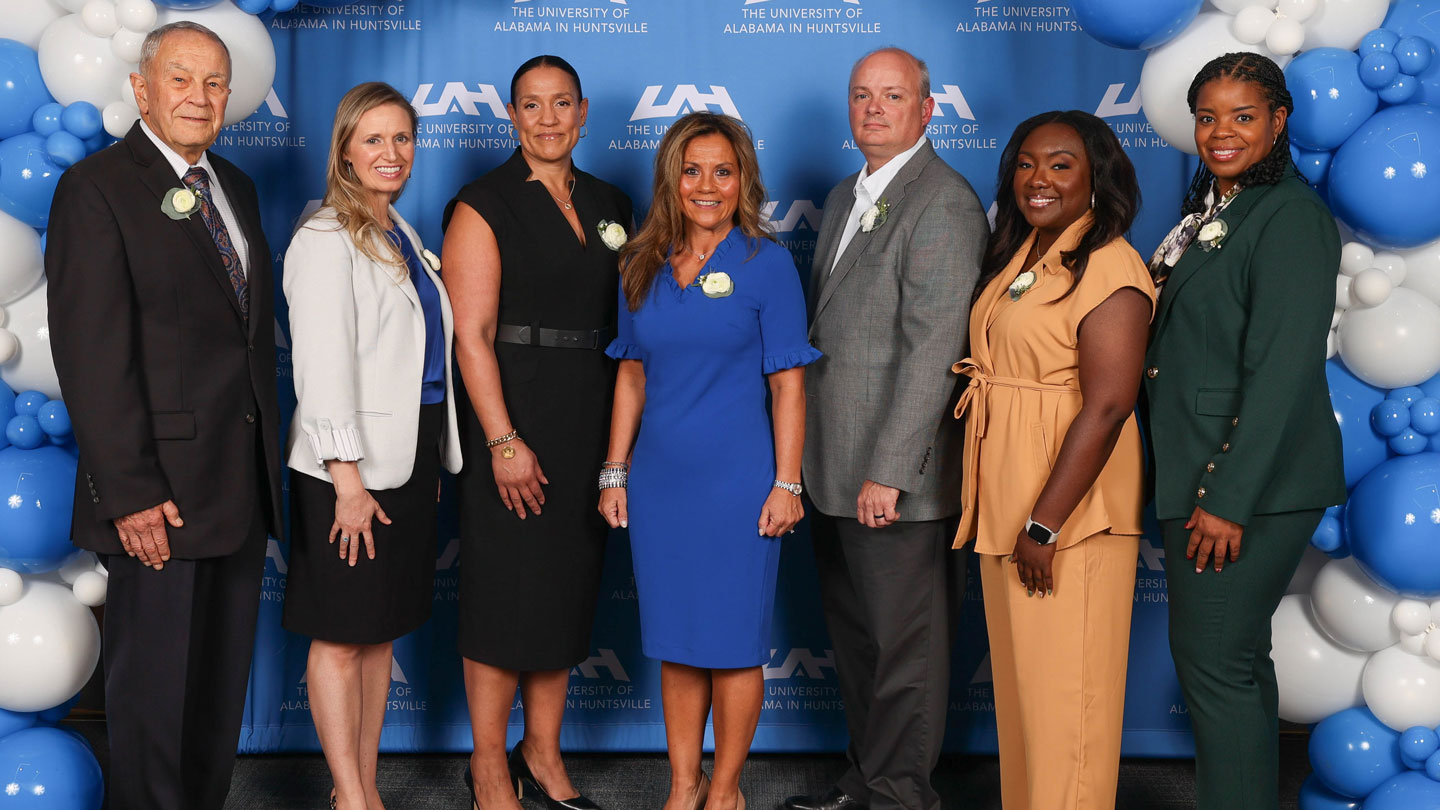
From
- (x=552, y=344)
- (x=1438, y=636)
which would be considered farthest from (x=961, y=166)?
(x=1438, y=636)

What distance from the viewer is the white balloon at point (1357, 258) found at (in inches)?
102

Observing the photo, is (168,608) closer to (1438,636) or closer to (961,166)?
(961,166)

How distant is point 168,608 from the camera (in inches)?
98.3

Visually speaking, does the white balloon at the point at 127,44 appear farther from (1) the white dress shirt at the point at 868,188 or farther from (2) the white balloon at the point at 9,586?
(1) the white dress shirt at the point at 868,188

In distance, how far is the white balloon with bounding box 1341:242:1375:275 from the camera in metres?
2.59

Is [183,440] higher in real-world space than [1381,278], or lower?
lower

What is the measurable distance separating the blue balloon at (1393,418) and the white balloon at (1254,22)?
2.93 ft

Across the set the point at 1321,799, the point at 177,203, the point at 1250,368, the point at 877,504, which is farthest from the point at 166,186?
the point at 1321,799

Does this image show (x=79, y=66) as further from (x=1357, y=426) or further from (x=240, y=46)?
(x=1357, y=426)

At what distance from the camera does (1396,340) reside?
252 centimetres

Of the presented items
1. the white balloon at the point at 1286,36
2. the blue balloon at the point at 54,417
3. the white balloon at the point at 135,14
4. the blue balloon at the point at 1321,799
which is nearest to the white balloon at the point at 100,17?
the white balloon at the point at 135,14

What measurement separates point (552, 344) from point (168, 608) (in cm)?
105

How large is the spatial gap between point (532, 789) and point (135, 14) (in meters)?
2.19

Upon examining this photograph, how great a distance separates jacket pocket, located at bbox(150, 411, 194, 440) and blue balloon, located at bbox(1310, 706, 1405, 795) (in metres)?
2.70
